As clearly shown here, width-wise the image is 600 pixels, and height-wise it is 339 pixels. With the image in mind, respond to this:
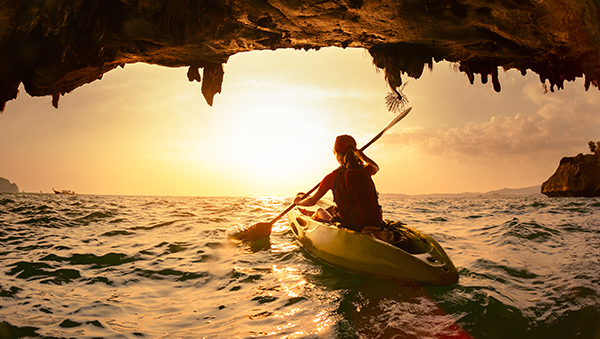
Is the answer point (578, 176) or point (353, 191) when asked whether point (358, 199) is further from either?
point (578, 176)

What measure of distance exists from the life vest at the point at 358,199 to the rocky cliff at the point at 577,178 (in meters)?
42.6

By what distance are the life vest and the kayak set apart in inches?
6.9

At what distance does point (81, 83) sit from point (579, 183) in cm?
4745

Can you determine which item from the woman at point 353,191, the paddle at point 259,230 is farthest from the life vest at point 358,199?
the paddle at point 259,230

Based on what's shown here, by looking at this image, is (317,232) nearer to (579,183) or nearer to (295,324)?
(295,324)

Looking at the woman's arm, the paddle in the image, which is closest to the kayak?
the woman's arm

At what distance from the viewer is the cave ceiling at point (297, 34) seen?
18.6ft

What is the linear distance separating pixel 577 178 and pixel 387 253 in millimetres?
43770

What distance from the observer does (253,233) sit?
7.77 meters

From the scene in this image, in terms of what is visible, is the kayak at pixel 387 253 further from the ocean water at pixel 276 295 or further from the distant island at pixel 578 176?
the distant island at pixel 578 176

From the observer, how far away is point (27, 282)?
4.15 meters

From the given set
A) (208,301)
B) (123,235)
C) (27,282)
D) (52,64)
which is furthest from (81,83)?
(208,301)

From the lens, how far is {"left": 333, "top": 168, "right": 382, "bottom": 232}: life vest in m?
4.71

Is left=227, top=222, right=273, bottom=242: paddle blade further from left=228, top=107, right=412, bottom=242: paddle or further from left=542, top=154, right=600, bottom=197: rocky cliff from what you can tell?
left=542, top=154, right=600, bottom=197: rocky cliff
